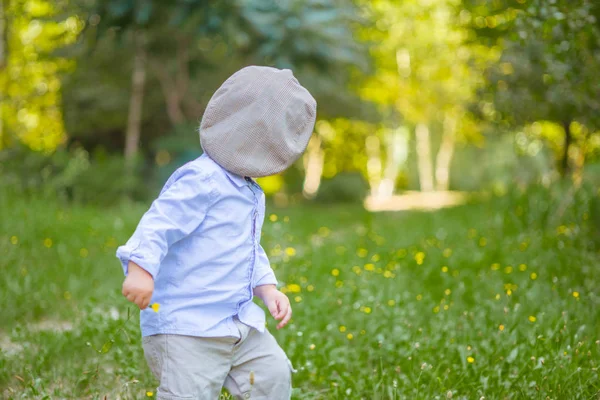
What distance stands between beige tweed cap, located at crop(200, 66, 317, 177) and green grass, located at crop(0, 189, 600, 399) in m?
0.75

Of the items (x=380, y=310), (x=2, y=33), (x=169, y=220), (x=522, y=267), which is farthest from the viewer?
(x=2, y=33)

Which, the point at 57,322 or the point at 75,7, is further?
the point at 75,7

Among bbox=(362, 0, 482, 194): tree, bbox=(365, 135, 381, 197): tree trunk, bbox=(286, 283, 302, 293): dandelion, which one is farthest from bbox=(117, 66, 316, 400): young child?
bbox=(365, 135, 381, 197): tree trunk

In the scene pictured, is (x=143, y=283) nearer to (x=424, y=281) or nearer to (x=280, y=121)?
(x=280, y=121)

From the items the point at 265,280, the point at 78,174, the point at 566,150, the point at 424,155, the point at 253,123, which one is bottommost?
the point at 424,155

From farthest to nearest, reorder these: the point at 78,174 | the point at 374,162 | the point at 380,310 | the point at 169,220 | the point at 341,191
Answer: the point at 374,162 → the point at 341,191 → the point at 78,174 → the point at 380,310 → the point at 169,220

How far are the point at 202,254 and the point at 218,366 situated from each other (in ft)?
1.26

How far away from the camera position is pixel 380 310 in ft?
12.1

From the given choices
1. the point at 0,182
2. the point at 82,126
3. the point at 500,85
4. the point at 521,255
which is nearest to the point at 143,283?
the point at 521,255

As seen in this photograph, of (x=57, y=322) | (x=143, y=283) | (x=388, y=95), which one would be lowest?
(x=388, y=95)

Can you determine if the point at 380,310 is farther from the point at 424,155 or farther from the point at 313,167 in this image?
the point at 424,155

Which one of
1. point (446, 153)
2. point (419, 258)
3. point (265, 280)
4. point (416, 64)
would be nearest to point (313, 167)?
point (416, 64)

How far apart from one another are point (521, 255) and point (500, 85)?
499 centimetres

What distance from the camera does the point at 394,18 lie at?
2180 cm
